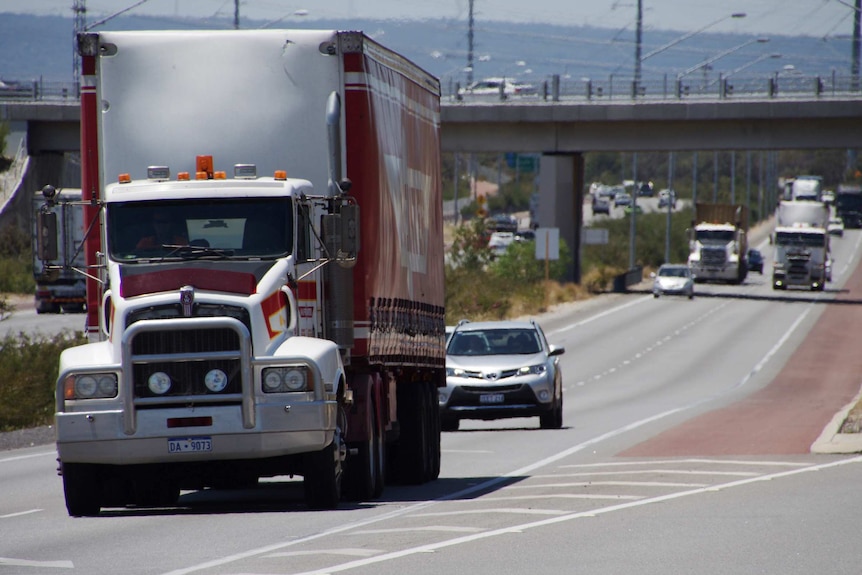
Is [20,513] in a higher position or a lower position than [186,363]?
lower

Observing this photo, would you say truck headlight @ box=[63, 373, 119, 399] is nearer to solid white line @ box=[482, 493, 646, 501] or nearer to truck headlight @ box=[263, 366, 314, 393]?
truck headlight @ box=[263, 366, 314, 393]

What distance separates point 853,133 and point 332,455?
57421 mm

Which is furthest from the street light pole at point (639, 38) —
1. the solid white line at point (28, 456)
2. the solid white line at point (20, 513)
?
the solid white line at point (20, 513)

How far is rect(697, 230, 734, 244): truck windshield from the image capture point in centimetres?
8588

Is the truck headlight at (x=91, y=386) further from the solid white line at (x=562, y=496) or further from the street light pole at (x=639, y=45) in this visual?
the street light pole at (x=639, y=45)

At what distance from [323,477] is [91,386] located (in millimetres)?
2146

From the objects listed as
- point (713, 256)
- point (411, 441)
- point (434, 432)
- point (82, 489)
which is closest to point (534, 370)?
point (434, 432)

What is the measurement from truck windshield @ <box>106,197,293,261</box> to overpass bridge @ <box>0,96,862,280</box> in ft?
181

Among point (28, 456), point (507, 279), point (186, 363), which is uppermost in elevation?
point (186, 363)

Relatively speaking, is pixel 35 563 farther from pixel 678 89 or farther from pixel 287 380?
pixel 678 89

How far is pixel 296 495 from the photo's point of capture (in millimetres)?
15781

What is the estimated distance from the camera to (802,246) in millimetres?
81812

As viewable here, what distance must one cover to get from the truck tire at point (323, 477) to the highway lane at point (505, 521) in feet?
0.59

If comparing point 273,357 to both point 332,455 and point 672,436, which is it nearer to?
point 332,455
